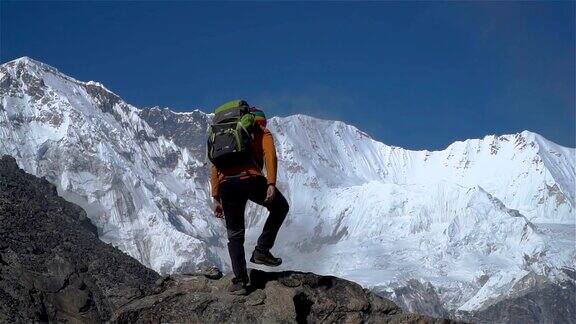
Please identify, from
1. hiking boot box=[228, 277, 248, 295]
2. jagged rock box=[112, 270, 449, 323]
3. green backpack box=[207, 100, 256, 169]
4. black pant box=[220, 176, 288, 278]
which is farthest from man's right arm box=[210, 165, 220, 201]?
jagged rock box=[112, 270, 449, 323]

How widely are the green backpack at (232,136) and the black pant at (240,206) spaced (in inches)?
15.8

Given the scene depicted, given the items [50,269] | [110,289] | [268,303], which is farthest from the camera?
[110,289]

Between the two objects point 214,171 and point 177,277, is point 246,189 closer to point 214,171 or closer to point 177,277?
point 214,171

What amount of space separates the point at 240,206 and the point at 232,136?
1.47 metres

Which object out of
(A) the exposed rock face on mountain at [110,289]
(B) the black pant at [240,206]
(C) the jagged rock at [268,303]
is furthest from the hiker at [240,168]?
(A) the exposed rock face on mountain at [110,289]

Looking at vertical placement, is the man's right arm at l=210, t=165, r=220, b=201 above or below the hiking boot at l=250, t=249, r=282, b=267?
above

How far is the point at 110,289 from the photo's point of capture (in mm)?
119750

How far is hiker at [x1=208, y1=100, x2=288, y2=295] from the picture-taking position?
1672cm

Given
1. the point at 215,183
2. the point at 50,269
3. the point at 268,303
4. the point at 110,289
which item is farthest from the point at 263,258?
the point at 110,289

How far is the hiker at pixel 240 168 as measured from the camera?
16.7 metres

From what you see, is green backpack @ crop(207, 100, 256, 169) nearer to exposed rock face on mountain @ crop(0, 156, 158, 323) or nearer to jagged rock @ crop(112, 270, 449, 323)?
jagged rock @ crop(112, 270, 449, 323)

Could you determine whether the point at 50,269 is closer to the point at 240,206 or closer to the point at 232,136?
the point at 240,206

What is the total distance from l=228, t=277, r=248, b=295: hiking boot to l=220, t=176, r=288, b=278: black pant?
0.35ft

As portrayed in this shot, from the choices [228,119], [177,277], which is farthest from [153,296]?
[228,119]
